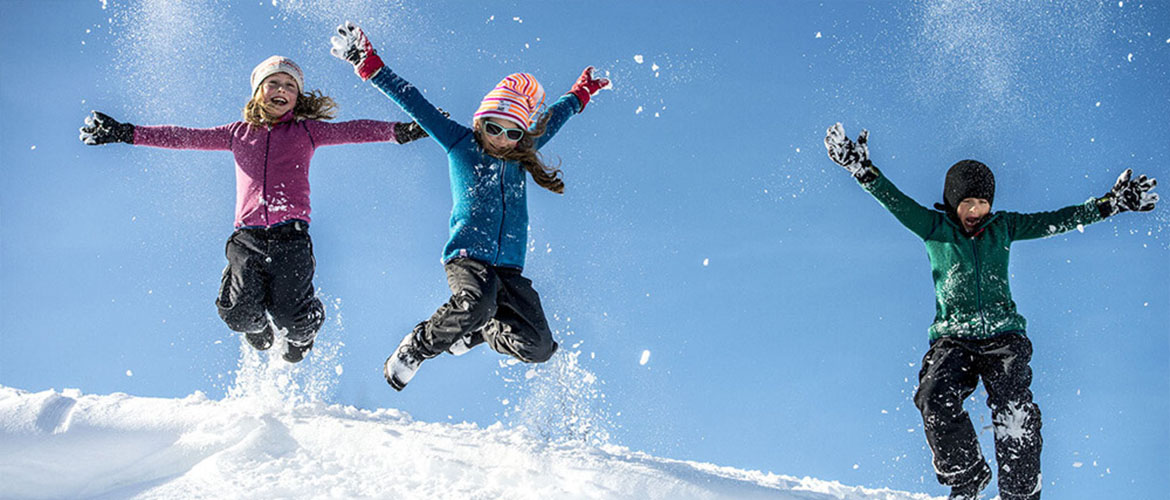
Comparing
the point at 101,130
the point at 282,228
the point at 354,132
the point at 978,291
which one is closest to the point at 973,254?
the point at 978,291

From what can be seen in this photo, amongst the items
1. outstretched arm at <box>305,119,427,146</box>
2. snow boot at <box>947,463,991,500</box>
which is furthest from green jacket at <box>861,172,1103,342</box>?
outstretched arm at <box>305,119,427,146</box>

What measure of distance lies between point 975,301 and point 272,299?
5064mm

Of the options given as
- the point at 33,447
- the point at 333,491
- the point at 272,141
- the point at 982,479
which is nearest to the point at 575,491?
the point at 333,491

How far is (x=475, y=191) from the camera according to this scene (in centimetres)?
632

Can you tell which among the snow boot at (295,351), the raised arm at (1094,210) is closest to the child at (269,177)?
the snow boot at (295,351)

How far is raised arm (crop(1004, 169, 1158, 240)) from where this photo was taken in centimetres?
617

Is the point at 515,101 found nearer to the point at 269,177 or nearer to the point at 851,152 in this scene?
the point at 269,177

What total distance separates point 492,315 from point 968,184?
327 cm

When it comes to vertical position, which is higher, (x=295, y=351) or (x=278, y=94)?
(x=278, y=94)

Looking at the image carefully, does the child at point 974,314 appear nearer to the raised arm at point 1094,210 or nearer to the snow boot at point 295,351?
the raised arm at point 1094,210

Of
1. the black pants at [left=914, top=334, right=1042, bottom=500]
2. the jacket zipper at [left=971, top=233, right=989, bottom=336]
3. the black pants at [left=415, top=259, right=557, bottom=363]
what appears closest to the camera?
the black pants at [left=914, top=334, right=1042, bottom=500]

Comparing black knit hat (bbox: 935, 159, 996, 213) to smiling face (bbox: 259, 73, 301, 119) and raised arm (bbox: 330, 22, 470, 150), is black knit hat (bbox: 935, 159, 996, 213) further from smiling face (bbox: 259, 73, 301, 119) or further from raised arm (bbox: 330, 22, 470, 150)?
smiling face (bbox: 259, 73, 301, 119)

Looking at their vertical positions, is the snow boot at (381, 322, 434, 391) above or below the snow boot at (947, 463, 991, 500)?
above

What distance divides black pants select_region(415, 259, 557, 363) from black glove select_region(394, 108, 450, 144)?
3.78 ft
